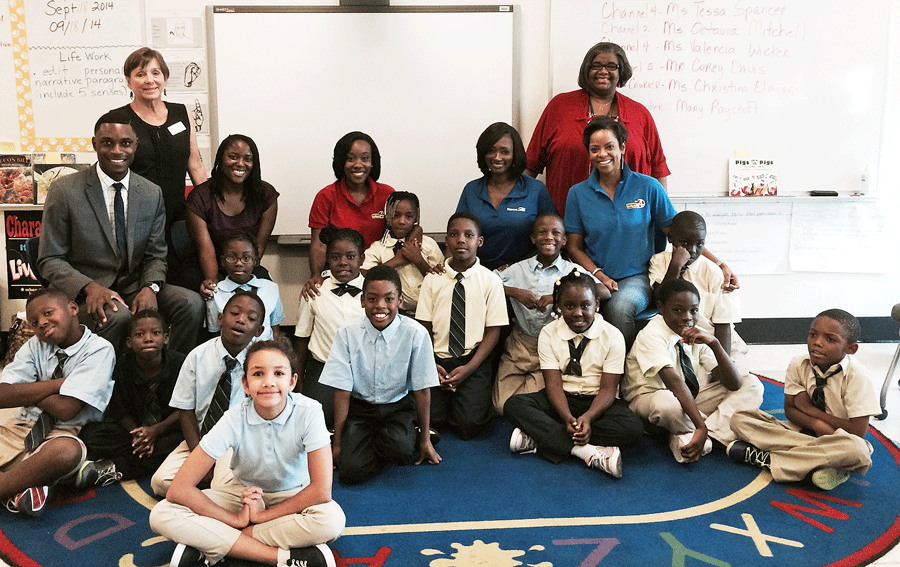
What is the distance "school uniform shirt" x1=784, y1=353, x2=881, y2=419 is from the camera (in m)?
2.44

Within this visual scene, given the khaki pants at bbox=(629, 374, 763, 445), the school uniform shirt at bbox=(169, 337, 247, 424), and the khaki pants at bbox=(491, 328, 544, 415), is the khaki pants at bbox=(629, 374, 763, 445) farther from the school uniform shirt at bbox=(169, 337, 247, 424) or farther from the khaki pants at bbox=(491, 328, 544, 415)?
the school uniform shirt at bbox=(169, 337, 247, 424)

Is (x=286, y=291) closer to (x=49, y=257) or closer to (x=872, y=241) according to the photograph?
(x=49, y=257)

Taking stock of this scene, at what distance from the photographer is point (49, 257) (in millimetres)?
2797

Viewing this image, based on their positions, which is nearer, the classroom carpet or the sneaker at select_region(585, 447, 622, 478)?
the classroom carpet

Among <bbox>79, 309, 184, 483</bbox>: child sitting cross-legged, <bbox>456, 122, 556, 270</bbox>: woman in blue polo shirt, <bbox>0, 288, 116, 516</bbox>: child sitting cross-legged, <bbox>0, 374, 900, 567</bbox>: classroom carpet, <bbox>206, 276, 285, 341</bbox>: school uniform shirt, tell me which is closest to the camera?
<bbox>0, 374, 900, 567</bbox>: classroom carpet

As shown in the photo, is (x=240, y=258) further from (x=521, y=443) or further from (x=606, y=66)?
(x=606, y=66)

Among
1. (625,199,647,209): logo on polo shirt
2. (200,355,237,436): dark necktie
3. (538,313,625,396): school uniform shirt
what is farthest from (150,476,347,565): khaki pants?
(625,199,647,209): logo on polo shirt

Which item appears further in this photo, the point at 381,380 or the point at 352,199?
the point at 352,199

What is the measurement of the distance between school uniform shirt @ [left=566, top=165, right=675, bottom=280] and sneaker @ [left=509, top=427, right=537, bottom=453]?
89 centimetres

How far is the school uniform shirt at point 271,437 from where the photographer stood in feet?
6.46

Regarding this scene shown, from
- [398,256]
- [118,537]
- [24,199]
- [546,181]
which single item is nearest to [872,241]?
[546,181]

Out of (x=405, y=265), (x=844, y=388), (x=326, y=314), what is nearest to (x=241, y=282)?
(x=326, y=314)

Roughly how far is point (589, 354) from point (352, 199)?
139cm

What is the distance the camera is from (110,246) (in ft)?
9.30
